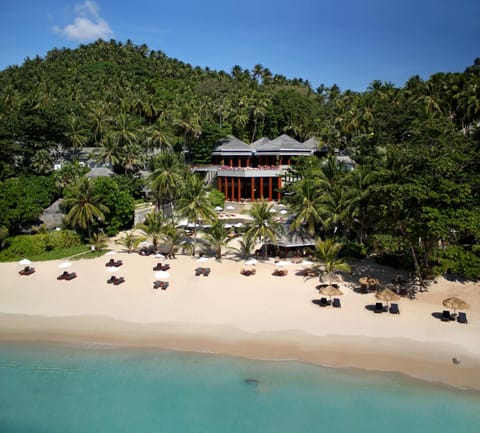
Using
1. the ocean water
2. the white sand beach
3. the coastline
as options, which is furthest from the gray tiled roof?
the ocean water

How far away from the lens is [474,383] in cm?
1825

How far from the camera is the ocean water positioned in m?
16.5

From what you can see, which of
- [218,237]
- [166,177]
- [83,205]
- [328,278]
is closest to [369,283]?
[328,278]

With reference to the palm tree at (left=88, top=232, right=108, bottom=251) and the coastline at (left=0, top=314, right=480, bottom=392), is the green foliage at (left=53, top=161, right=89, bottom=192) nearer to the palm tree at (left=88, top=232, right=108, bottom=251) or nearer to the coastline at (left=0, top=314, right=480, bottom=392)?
the palm tree at (left=88, top=232, right=108, bottom=251)

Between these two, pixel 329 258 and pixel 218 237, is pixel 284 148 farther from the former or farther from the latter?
pixel 329 258

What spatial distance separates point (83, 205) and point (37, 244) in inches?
206

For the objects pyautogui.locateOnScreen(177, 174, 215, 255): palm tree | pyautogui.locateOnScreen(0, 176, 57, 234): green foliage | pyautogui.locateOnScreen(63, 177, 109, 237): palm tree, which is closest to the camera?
pyautogui.locateOnScreen(177, 174, 215, 255): palm tree

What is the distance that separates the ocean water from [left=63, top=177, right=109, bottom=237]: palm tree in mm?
18397

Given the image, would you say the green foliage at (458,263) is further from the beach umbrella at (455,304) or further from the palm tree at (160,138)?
the palm tree at (160,138)

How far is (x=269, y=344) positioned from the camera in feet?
70.1

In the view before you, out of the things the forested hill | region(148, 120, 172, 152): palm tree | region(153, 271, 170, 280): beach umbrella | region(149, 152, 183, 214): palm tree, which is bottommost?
region(153, 271, 170, 280): beach umbrella

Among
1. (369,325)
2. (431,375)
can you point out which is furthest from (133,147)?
(431,375)

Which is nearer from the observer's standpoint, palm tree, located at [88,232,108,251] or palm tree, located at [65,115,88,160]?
palm tree, located at [88,232,108,251]

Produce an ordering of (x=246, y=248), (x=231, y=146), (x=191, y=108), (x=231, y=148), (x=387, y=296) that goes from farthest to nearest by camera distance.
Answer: (x=191, y=108) → (x=231, y=146) → (x=231, y=148) → (x=246, y=248) → (x=387, y=296)
